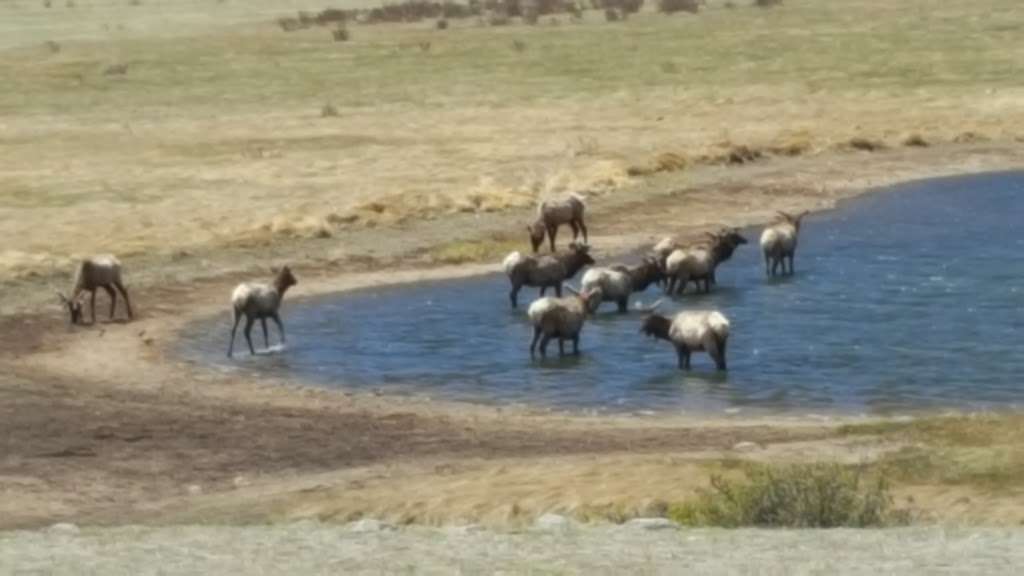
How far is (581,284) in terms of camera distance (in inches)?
1321

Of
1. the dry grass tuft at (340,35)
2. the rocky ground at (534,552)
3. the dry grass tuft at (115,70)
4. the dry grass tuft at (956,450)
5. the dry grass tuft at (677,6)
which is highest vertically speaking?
the rocky ground at (534,552)

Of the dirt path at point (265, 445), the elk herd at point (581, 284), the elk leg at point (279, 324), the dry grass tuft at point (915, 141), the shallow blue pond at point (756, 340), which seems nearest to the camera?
the dirt path at point (265, 445)

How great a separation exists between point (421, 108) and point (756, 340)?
2958cm

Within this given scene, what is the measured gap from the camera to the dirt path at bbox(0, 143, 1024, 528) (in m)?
19.3

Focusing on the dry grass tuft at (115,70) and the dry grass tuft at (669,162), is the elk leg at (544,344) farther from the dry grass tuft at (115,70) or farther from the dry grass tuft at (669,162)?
the dry grass tuft at (115,70)

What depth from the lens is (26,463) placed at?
22.3 m

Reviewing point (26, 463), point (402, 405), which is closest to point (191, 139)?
point (402, 405)

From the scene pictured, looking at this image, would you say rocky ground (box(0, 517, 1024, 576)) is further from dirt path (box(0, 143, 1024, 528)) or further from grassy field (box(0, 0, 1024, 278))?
grassy field (box(0, 0, 1024, 278))

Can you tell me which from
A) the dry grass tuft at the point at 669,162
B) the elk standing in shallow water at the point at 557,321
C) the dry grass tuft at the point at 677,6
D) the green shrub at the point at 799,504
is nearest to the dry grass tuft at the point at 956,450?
the green shrub at the point at 799,504

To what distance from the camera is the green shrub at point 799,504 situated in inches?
637

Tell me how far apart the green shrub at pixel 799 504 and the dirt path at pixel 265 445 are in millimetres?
1743

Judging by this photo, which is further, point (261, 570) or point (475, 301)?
point (475, 301)

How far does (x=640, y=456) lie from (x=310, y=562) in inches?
286

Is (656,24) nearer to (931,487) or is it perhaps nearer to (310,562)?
(931,487)
